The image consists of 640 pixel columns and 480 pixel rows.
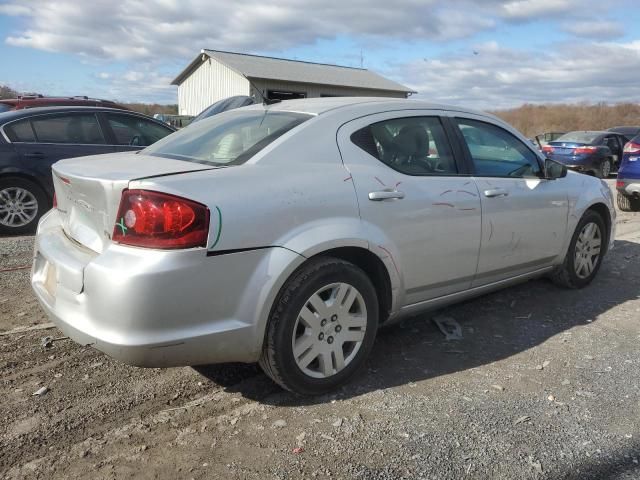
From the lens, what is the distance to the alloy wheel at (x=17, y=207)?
6.90m

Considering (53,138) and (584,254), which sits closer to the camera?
(584,254)

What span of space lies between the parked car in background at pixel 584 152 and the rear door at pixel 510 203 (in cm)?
1235

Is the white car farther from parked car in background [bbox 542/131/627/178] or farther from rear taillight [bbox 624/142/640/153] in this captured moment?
parked car in background [bbox 542/131/627/178]

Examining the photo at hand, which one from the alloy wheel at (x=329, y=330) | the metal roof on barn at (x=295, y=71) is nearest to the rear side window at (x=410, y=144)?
the alloy wheel at (x=329, y=330)

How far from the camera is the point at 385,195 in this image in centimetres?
325

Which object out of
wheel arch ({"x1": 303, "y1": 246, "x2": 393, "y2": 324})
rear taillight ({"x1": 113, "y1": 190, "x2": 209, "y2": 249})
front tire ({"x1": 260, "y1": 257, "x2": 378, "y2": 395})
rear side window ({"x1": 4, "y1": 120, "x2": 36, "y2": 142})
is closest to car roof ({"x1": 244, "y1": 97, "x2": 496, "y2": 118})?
wheel arch ({"x1": 303, "y1": 246, "x2": 393, "y2": 324})

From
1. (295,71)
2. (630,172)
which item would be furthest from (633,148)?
(295,71)

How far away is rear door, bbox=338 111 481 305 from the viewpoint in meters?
3.24

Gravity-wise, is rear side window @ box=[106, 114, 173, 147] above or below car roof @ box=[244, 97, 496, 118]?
below

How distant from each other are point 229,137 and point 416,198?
1168 mm

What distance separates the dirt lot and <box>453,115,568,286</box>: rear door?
0.54 meters

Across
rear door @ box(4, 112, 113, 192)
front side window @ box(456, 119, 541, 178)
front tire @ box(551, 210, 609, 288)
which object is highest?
front side window @ box(456, 119, 541, 178)

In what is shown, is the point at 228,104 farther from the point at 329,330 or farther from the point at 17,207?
the point at 329,330

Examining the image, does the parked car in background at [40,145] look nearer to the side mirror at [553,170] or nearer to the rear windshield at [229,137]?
the rear windshield at [229,137]
